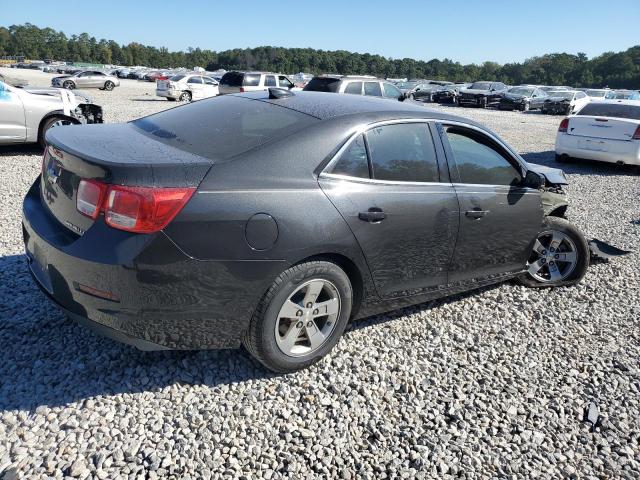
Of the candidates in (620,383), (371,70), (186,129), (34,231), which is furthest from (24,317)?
(371,70)

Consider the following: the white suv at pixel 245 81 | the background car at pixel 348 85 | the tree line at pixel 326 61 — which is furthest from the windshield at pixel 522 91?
the tree line at pixel 326 61

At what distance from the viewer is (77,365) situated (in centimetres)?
295

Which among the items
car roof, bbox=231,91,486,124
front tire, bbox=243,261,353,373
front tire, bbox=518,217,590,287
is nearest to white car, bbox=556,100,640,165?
front tire, bbox=518,217,590,287

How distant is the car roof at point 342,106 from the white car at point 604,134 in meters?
8.53

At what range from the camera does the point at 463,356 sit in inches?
135

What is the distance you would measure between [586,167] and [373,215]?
10807mm

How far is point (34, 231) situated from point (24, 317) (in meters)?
0.88

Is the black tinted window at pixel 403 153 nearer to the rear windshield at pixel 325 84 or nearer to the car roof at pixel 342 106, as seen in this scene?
the car roof at pixel 342 106

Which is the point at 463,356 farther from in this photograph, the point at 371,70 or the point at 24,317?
the point at 371,70

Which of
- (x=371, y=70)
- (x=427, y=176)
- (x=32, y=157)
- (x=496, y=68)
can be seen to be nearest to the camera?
(x=427, y=176)

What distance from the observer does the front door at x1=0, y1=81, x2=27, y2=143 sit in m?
8.27

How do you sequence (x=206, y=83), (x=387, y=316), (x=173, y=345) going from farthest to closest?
(x=206, y=83), (x=387, y=316), (x=173, y=345)

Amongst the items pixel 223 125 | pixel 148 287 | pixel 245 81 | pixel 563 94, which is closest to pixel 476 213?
pixel 223 125

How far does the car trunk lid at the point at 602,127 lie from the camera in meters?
10.6
